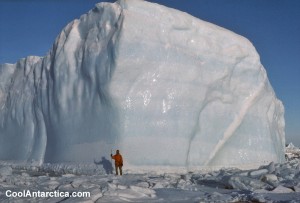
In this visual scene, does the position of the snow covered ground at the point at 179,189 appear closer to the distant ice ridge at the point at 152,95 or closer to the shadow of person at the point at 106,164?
the shadow of person at the point at 106,164

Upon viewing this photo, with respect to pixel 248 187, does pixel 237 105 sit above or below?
above

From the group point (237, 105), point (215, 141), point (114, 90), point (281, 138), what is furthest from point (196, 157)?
point (281, 138)

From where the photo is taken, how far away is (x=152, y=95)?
1136cm

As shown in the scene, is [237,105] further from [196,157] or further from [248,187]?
[248,187]

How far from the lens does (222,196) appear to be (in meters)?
5.85

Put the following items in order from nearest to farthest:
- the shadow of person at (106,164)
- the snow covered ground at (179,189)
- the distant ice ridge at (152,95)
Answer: the snow covered ground at (179,189) < the shadow of person at (106,164) < the distant ice ridge at (152,95)

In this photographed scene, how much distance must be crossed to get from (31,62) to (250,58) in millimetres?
8883

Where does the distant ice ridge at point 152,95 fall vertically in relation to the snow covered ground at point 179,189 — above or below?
above

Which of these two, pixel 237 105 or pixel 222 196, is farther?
pixel 237 105

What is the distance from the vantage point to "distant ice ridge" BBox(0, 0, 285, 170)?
1112 cm

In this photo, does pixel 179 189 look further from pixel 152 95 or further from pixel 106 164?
pixel 152 95

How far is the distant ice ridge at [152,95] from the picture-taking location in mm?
11125

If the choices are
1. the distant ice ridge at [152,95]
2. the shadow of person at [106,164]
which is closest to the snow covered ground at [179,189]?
the shadow of person at [106,164]

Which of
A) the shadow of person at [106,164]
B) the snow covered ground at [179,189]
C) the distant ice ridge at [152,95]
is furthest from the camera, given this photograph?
the distant ice ridge at [152,95]
